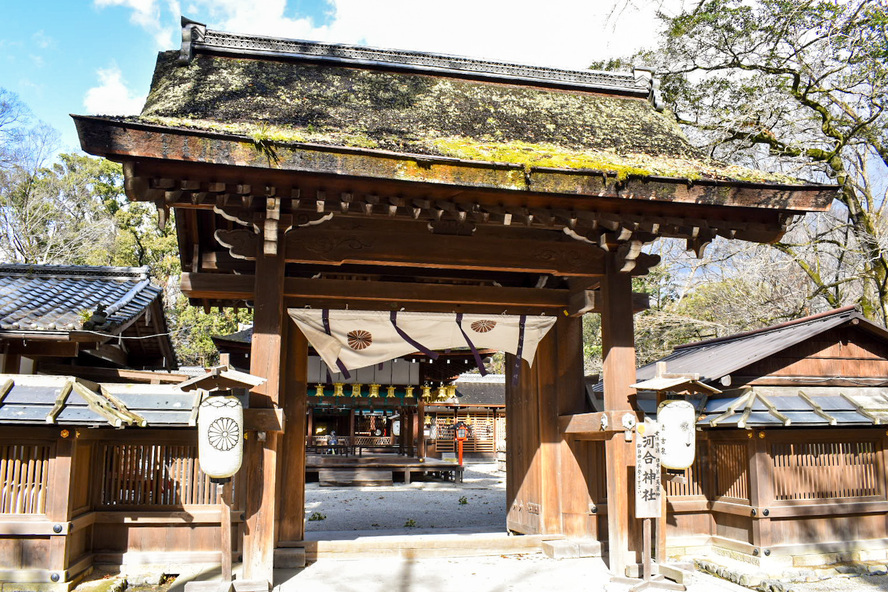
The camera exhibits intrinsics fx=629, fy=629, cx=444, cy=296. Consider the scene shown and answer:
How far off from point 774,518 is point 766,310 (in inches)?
461

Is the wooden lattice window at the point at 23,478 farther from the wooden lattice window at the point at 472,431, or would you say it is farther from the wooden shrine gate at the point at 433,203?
the wooden lattice window at the point at 472,431

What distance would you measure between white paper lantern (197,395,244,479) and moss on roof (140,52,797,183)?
2.35 metres

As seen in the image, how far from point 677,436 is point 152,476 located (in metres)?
5.69

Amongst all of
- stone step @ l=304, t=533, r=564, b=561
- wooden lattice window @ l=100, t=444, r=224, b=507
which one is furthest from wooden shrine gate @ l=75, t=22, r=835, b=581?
wooden lattice window @ l=100, t=444, r=224, b=507

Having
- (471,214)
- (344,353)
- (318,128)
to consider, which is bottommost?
(344,353)

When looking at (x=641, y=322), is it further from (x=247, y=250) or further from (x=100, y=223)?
(x=100, y=223)

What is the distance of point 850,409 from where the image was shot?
26.2 ft

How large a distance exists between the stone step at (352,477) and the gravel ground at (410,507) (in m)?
0.41

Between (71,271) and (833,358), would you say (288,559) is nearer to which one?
(71,271)

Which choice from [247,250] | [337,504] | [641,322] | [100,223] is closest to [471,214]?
[247,250]

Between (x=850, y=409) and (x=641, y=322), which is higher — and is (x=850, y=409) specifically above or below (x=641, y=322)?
below

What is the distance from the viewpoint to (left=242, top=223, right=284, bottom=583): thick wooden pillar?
6.02 m

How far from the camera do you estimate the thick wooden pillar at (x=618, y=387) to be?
664cm

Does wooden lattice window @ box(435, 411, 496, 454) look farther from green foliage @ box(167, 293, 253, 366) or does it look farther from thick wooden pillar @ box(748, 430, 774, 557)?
thick wooden pillar @ box(748, 430, 774, 557)
